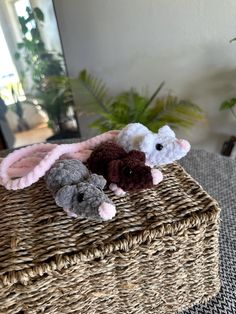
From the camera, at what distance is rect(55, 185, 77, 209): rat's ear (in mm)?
434

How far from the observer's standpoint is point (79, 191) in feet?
1.42

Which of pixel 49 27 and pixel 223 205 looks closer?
pixel 223 205

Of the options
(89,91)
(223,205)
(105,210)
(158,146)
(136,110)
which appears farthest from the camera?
(89,91)

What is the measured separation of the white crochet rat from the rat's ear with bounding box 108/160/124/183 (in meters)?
0.06

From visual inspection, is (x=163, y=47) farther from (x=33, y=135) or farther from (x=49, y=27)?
(x=33, y=135)

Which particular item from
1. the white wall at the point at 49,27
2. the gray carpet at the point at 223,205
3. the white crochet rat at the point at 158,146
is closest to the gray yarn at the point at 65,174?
the white crochet rat at the point at 158,146

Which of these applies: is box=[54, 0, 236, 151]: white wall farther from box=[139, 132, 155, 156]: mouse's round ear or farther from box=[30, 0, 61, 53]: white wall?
box=[139, 132, 155, 156]: mouse's round ear

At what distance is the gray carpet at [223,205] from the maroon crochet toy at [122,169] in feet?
0.97

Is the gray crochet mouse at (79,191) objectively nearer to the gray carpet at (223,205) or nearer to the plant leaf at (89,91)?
the gray carpet at (223,205)

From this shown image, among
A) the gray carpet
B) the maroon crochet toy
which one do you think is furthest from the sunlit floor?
the maroon crochet toy

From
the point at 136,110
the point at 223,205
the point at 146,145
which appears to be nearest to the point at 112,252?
the point at 146,145

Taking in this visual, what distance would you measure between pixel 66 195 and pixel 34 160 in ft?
0.54

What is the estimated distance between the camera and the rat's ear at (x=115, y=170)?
1.54 feet

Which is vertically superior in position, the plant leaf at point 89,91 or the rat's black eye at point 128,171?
the rat's black eye at point 128,171
